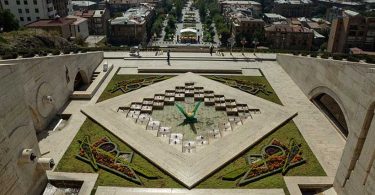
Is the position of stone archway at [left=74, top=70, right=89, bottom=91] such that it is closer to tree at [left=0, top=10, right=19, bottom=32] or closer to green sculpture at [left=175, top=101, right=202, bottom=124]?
green sculpture at [left=175, top=101, right=202, bottom=124]

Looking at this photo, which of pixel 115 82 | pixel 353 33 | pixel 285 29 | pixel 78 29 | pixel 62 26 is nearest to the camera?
pixel 115 82

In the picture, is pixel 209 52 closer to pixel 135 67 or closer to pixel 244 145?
pixel 135 67

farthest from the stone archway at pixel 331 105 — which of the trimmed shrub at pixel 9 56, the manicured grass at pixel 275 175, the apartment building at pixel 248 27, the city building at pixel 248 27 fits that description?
the apartment building at pixel 248 27

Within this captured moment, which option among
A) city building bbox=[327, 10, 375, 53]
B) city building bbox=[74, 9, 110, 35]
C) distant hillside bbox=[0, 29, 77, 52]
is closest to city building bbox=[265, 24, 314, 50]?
city building bbox=[327, 10, 375, 53]

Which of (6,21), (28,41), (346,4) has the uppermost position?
(6,21)

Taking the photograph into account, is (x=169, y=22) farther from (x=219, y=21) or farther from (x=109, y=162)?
(x=109, y=162)

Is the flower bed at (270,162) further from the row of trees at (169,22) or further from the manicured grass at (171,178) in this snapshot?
the row of trees at (169,22)

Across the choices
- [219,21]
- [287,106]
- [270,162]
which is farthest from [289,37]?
[270,162]
